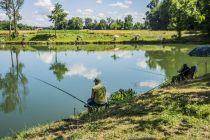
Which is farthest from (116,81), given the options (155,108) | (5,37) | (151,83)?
(5,37)

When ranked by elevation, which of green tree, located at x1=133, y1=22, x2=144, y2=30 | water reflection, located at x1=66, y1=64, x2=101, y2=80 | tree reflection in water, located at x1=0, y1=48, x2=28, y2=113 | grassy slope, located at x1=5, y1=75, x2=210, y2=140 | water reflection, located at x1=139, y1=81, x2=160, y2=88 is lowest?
tree reflection in water, located at x1=0, y1=48, x2=28, y2=113

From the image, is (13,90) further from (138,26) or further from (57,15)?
(138,26)

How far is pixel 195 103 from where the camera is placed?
13.9 m

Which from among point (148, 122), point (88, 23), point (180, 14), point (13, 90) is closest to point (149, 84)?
point (13, 90)

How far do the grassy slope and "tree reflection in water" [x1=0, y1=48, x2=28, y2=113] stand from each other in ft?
22.6

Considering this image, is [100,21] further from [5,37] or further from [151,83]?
[151,83]

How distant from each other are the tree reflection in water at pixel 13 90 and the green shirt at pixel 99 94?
5.88m

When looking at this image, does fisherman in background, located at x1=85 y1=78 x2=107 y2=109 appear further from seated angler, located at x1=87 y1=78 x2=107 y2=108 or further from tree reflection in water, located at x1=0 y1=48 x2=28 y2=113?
tree reflection in water, located at x1=0 y1=48 x2=28 y2=113

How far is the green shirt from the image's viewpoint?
15.9 meters

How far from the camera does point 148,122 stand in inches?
479

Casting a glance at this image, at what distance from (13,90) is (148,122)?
56.7 feet

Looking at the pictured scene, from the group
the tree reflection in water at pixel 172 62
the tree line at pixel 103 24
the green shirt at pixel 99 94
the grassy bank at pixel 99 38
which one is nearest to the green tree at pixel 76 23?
the tree line at pixel 103 24

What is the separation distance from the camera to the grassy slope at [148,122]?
36.7 feet

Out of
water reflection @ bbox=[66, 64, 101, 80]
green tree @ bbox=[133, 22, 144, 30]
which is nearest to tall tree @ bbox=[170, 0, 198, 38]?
water reflection @ bbox=[66, 64, 101, 80]
